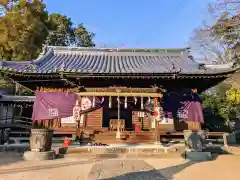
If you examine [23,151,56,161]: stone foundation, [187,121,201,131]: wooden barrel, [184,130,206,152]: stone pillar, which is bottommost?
[23,151,56,161]: stone foundation

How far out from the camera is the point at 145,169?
6.38 meters

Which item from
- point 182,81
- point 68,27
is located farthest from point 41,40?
point 182,81

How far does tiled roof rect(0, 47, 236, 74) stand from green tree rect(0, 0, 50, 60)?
12992mm

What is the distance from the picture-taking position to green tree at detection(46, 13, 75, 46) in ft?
114

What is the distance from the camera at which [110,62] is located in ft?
44.3

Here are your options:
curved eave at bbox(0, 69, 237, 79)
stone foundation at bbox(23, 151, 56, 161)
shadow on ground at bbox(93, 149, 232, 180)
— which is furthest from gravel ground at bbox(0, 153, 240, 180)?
curved eave at bbox(0, 69, 237, 79)

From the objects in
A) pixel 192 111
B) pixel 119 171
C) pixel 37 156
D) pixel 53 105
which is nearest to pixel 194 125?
pixel 192 111

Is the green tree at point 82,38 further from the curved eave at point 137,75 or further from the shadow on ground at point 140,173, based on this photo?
the shadow on ground at point 140,173

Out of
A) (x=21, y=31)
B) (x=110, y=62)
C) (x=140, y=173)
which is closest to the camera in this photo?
(x=140, y=173)

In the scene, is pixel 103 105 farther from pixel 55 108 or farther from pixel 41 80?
pixel 41 80

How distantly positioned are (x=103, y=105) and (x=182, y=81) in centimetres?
478

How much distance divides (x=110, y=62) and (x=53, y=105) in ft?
15.0

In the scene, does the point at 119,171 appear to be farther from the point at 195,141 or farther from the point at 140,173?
the point at 195,141

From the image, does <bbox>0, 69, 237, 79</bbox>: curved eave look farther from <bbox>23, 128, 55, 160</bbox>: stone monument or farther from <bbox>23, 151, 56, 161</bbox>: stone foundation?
<bbox>23, 151, 56, 161</bbox>: stone foundation
